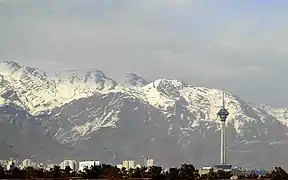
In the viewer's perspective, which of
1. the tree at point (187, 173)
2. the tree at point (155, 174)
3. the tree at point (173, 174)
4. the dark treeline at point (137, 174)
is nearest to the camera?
the tree at point (155, 174)

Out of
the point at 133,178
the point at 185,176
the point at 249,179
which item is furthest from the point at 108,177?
the point at 249,179

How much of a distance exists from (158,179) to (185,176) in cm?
290

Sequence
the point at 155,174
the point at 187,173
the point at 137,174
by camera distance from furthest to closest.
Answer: the point at 137,174
the point at 187,173
the point at 155,174

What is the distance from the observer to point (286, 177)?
56500mm

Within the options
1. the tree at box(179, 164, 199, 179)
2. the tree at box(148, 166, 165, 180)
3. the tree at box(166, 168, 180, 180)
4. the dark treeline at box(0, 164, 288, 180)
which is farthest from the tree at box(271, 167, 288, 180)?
the tree at box(148, 166, 165, 180)

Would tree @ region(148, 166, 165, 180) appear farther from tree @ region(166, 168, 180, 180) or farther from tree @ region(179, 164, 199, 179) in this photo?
tree @ region(179, 164, 199, 179)

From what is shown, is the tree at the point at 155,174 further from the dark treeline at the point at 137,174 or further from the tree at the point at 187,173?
the tree at the point at 187,173

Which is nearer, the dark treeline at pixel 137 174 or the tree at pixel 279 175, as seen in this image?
the dark treeline at pixel 137 174

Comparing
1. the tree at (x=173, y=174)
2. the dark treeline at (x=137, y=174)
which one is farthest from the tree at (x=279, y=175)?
the tree at (x=173, y=174)

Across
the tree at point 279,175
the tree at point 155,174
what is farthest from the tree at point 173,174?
the tree at point 279,175

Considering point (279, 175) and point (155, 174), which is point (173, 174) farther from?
point (279, 175)

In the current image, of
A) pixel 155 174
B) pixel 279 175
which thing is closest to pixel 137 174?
pixel 155 174

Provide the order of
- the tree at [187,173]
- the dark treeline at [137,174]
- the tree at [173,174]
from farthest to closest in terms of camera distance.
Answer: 1. the tree at [187,173]
2. the dark treeline at [137,174]
3. the tree at [173,174]

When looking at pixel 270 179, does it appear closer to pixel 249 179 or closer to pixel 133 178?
pixel 249 179
